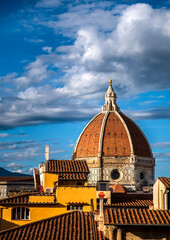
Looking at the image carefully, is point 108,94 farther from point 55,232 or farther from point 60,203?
point 55,232

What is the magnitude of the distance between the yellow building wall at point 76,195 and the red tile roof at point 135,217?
34.1 feet

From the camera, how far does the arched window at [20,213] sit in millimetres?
30531

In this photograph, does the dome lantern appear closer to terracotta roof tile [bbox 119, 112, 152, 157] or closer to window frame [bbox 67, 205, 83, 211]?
terracotta roof tile [bbox 119, 112, 152, 157]

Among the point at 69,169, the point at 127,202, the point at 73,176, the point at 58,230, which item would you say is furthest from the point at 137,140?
the point at 58,230

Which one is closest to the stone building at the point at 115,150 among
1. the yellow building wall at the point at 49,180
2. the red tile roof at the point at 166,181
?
the yellow building wall at the point at 49,180

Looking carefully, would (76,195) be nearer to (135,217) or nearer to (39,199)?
(39,199)

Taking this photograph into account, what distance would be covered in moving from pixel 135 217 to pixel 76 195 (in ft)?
36.3

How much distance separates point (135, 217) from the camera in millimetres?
20688

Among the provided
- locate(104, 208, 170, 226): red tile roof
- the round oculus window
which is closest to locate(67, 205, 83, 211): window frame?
locate(104, 208, 170, 226): red tile roof

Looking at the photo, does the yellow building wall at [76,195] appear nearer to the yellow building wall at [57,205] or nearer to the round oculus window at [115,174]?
the yellow building wall at [57,205]

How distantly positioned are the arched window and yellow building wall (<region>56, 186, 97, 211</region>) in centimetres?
217

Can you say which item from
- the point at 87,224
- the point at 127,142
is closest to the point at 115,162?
the point at 127,142

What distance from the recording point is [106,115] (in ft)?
436

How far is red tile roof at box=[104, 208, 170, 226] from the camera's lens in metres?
20.2
